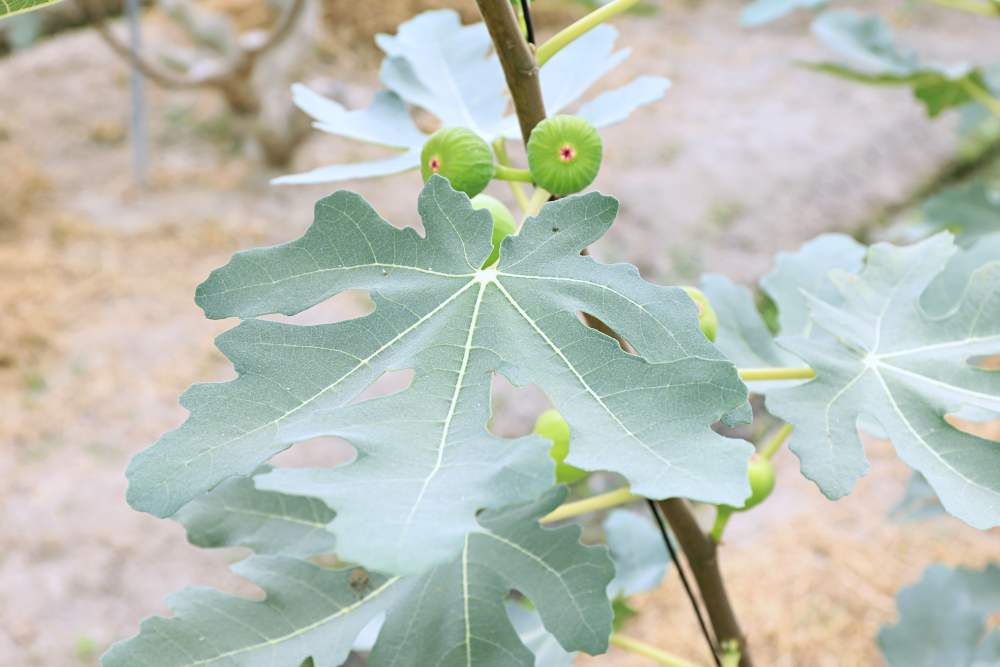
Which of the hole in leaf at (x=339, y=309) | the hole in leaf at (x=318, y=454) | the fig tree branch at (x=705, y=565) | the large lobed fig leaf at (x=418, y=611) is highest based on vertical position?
the large lobed fig leaf at (x=418, y=611)

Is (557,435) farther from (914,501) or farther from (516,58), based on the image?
(914,501)

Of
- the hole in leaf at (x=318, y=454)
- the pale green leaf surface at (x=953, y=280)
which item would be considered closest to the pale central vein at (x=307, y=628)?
the pale green leaf surface at (x=953, y=280)

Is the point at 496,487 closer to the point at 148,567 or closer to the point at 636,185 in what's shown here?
the point at 148,567

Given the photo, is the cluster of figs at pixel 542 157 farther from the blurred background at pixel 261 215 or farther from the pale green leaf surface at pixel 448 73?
the blurred background at pixel 261 215

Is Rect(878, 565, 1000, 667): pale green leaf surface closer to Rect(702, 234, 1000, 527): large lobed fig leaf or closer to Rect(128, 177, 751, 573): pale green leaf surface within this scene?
Rect(702, 234, 1000, 527): large lobed fig leaf

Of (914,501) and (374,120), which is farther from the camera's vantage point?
(914,501)

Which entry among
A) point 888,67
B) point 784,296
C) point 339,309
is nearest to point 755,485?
point 784,296

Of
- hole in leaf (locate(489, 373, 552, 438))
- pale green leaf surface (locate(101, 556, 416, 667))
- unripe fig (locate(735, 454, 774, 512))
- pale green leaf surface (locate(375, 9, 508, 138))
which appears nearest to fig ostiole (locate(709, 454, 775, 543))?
unripe fig (locate(735, 454, 774, 512))
